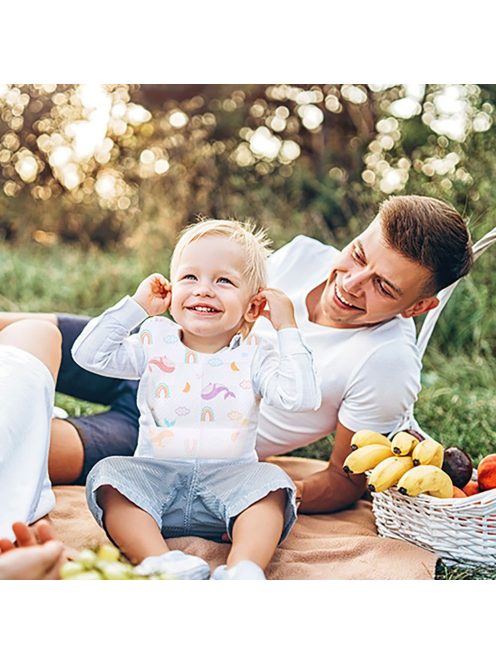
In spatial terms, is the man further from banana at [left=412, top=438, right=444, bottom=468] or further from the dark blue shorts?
banana at [left=412, top=438, right=444, bottom=468]

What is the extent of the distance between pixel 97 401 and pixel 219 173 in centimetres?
427

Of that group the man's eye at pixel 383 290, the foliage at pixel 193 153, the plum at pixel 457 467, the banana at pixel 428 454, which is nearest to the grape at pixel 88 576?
the banana at pixel 428 454

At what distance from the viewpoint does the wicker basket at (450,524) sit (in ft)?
7.04

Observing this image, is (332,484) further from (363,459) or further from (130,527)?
(130,527)

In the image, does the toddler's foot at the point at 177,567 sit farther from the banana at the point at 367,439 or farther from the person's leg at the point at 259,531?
the banana at the point at 367,439

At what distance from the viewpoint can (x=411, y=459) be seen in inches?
90.3

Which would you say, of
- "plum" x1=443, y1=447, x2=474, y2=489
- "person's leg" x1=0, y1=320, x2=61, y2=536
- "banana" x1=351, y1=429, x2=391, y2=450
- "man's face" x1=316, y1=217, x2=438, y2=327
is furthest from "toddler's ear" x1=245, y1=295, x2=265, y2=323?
"plum" x1=443, y1=447, x2=474, y2=489

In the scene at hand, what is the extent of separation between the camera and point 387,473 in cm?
224

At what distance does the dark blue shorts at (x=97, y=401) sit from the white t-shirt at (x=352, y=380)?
17.6 inches

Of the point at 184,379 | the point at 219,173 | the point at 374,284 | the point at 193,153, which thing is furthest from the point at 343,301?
the point at 193,153

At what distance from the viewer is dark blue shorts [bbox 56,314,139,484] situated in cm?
270

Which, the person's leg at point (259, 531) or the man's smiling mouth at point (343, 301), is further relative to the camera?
the man's smiling mouth at point (343, 301)

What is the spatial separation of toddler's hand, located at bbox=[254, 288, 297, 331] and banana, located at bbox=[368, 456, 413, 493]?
1.46ft
